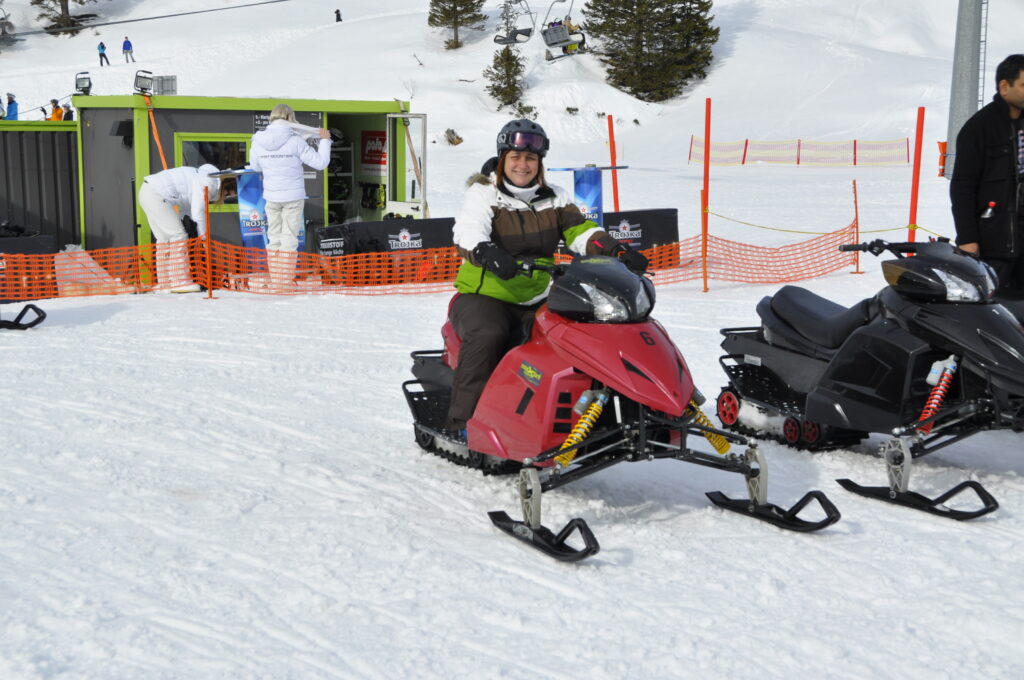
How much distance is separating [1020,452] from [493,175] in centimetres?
295

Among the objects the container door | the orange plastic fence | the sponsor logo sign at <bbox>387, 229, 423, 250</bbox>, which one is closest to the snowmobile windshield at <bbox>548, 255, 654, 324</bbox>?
the orange plastic fence

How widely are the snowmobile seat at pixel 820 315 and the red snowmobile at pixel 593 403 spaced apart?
1213 millimetres

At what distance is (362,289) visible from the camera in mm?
11398

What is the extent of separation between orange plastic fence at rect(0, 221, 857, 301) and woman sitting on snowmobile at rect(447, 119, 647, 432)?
6459 millimetres

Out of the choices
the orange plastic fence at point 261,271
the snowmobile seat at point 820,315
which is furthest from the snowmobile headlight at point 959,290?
the orange plastic fence at point 261,271

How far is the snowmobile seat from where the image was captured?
539cm

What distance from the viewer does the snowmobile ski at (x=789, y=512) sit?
4.31 meters

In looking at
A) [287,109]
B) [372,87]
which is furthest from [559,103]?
[287,109]

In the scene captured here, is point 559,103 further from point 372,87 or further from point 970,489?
point 970,489

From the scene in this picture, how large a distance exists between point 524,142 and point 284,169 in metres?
7.20

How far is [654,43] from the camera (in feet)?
169

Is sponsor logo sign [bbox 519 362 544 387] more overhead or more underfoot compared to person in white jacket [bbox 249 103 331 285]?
more underfoot

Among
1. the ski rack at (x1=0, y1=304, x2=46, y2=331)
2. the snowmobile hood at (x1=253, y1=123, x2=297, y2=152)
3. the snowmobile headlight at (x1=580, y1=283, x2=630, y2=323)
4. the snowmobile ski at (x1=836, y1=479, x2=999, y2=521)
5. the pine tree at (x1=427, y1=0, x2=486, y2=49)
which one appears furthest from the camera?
the pine tree at (x1=427, y1=0, x2=486, y2=49)

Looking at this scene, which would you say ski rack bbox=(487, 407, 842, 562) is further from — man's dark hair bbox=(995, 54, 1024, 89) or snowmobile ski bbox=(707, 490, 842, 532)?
man's dark hair bbox=(995, 54, 1024, 89)
